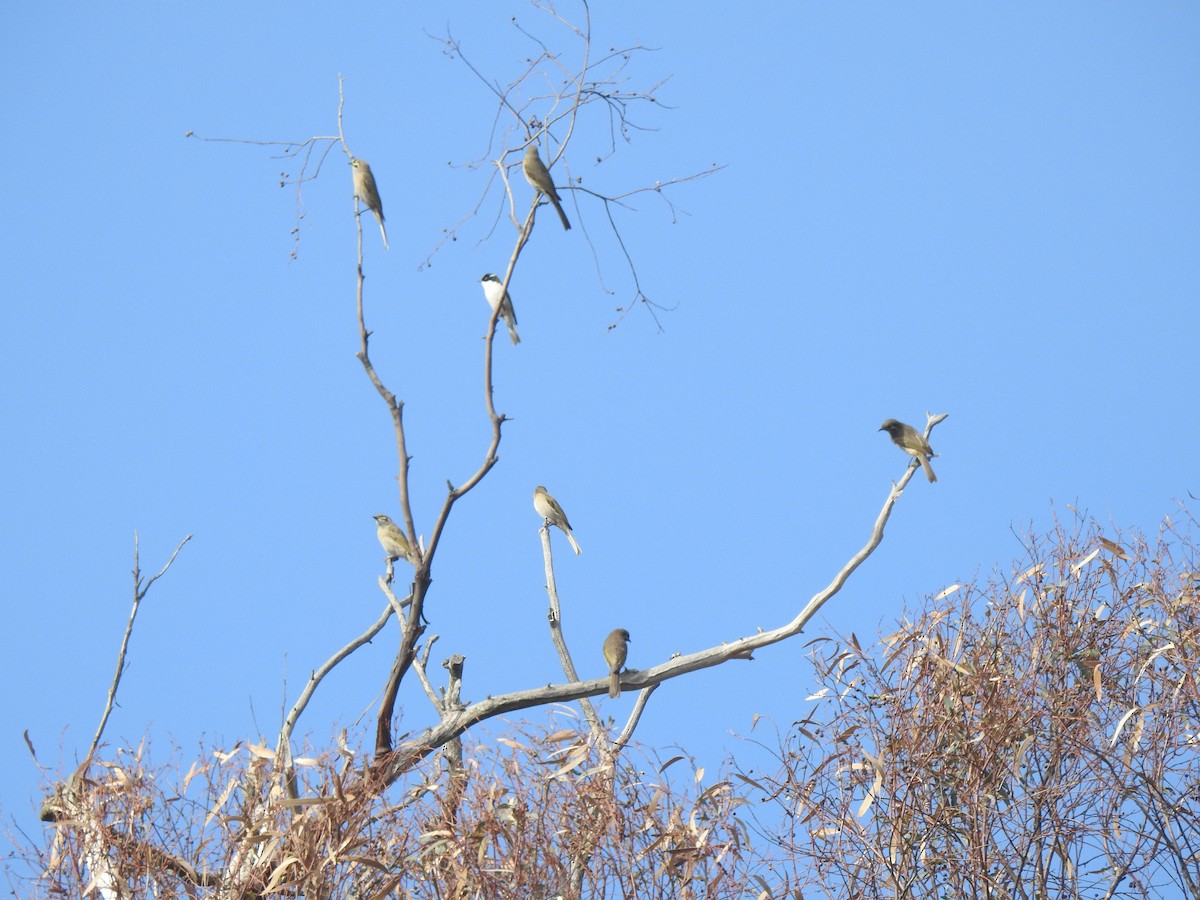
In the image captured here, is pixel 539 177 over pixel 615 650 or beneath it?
over

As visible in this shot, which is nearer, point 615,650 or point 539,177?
point 615,650

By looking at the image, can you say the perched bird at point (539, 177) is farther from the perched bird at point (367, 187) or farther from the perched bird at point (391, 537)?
the perched bird at point (391, 537)

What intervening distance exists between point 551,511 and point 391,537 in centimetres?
107

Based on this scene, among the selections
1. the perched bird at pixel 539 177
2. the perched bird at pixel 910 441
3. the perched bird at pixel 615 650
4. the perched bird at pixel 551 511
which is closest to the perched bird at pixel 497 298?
the perched bird at pixel 551 511

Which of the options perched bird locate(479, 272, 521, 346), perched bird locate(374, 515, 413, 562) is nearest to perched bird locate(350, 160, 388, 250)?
perched bird locate(479, 272, 521, 346)

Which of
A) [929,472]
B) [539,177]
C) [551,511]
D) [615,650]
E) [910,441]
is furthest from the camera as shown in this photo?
[551,511]

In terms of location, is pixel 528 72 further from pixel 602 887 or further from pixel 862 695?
pixel 602 887

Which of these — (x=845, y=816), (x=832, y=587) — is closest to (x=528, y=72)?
(x=832, y=587)

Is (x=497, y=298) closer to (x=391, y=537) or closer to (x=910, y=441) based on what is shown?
(x=391, y=537)

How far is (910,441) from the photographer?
700 cm

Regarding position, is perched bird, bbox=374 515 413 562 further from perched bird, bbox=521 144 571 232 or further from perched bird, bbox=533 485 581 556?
perched bird, bbox=521 144 571 232

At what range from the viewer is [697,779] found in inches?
171

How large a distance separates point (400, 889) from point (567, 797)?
578 millimetres

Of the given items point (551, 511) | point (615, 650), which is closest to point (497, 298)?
point (551, 511)
